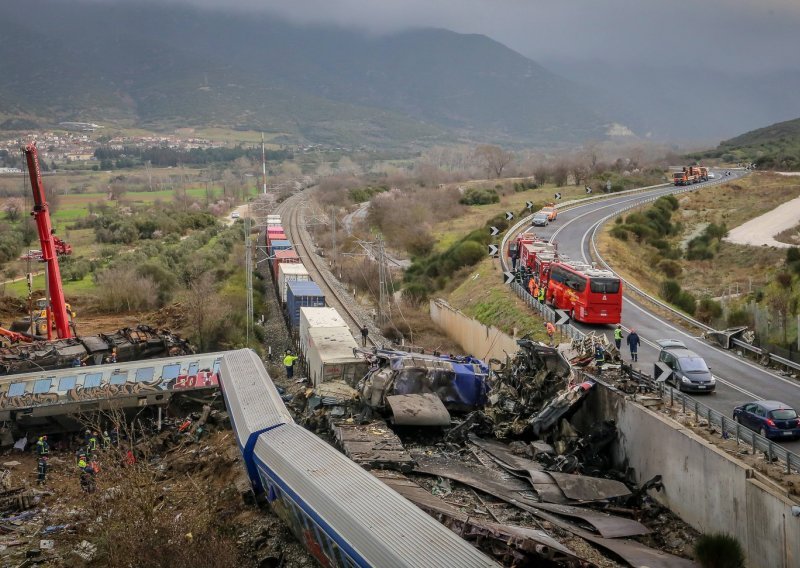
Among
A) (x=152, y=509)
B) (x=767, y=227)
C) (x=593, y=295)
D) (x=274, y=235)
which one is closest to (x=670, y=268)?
(x=767, y=227)

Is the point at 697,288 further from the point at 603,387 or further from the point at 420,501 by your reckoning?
the point at 420,501

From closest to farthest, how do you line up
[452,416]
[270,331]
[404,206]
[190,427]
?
[452,416] < [190,427] < [270,331] < [404,206]

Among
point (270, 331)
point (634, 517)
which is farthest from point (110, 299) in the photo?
point (634, 517)

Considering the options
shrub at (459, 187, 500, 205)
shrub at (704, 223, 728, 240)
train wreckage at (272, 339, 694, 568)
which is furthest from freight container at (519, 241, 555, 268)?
shrub at (459, 187, 500, 205)

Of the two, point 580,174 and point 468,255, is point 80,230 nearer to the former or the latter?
point 468,255

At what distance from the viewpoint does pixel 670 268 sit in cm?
4900

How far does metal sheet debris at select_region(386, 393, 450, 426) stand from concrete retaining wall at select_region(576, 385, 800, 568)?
462 centimetres

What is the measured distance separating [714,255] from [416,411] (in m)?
37.1

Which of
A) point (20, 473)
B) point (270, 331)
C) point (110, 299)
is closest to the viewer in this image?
point (20, 473)

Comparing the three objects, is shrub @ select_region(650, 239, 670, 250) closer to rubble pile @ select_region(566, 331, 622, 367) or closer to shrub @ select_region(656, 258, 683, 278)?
shrub @ select_region(656, 258, 683, 278)

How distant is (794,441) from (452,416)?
Result: 9.09m

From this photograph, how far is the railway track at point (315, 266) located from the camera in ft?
140

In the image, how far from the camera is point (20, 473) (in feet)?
83.0

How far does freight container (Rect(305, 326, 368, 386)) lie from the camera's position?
1013 inches
